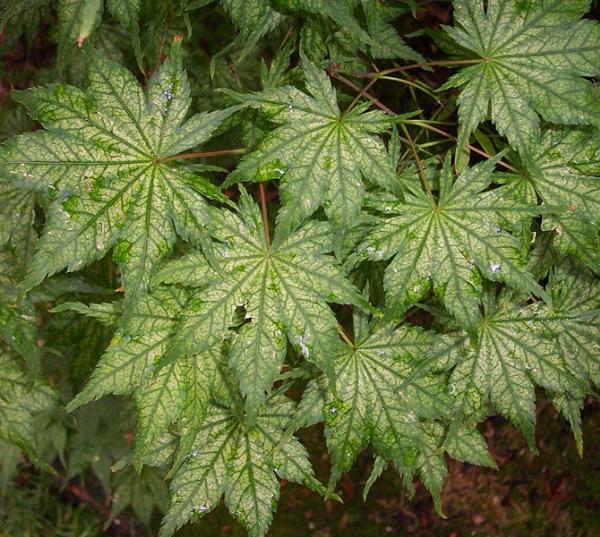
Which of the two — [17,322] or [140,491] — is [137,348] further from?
[140,491]

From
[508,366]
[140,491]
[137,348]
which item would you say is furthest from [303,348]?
[140,491]

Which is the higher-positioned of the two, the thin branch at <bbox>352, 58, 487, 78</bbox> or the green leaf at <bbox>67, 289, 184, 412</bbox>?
the thin branch at <bbox>352, 58, 487, 78</bbox>

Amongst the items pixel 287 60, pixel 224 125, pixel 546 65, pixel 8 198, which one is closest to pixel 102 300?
pixel 8 198

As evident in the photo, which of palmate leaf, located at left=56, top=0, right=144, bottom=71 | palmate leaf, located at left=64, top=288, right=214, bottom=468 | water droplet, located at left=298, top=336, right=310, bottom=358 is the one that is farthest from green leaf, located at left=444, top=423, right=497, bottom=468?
palmate leaf, located at left=56, top=0, right=144, bottom=71

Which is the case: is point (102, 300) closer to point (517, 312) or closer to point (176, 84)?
point (176, 84)

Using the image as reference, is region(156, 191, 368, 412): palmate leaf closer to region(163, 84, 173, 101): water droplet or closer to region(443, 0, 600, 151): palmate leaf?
region(163, 84, 173, 101): water droplet

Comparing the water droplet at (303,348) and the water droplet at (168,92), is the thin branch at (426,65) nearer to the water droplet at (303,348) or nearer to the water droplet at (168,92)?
the water droplet at (168,92)

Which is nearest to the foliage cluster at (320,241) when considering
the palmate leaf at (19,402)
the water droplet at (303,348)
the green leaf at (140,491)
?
the water droplet at (303,348)
